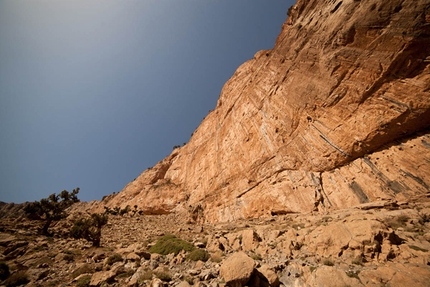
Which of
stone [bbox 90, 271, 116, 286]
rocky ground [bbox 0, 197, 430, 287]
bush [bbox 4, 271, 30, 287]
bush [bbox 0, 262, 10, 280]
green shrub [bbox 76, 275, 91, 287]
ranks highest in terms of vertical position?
bush [bbox 0, 262, 10, 280]

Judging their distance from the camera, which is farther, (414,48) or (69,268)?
(414,48)

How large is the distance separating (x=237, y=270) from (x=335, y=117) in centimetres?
1509

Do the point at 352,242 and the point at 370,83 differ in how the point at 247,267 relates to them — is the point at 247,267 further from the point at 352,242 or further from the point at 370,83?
the point at 370,83

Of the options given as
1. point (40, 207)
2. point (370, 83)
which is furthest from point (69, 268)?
point (370, 83)

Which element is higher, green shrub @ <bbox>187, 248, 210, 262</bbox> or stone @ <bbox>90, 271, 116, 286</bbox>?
stone @ <bbox>90, 271, 116, 286</bbox>

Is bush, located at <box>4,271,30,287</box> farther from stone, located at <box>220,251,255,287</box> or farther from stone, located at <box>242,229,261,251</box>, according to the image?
stone, located at <box>242,229,261,251</box>

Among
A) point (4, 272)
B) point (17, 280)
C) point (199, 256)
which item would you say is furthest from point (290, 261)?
point (4, 272)

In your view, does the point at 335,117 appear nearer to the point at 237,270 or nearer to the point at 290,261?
the point at 290,261

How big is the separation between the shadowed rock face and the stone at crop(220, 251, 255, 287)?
10524 mm

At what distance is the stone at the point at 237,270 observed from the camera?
5.60 meters

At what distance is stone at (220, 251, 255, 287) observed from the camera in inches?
221

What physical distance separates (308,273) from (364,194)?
9.47 metres

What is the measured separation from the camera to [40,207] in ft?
74.8

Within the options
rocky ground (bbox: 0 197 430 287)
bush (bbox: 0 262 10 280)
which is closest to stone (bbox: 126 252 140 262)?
rocky ground (bbox: 0 197 430 287)
